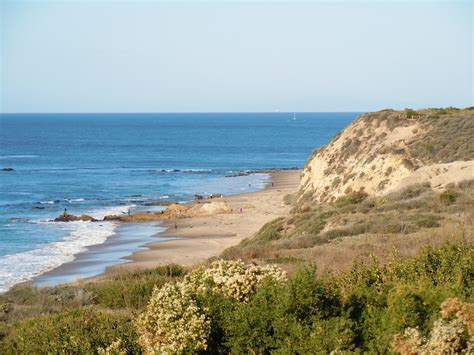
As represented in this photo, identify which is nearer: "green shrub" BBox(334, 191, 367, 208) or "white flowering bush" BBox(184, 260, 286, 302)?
"white flowering bush" BBox(184, 260, 286, 302)

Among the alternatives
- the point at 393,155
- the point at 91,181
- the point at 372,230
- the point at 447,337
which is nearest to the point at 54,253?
the point at 372,230

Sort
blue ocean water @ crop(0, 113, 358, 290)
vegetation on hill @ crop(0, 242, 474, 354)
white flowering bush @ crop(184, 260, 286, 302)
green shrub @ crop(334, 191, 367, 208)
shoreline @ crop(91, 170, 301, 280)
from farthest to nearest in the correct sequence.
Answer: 1. blue ocean water @ crop(0, 113, 358, 290)
2. green shrub @ crop(334, 191, 367, 208)
3. shoreline @ crop(91, 170, 301, 280)
4. white flowering bush @ crop(184, 260, 286, 302)
5. vegetation on hill @ crop(0, 242, 474, 354)

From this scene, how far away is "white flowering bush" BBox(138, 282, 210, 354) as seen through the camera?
9562 millimetres

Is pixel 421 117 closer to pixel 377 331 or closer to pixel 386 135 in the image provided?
pixel 386 135

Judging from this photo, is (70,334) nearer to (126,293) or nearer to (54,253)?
(126,293)

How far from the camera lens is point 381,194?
37.7m

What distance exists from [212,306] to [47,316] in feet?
13.6

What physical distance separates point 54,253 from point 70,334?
88.8ft

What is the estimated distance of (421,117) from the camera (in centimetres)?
4828

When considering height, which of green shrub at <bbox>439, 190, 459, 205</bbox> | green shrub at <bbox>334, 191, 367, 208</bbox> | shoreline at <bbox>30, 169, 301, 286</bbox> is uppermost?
green shrub at <bbox>439, 190, 459, 205</bbox>

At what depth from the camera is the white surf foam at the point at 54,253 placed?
3109 centimetres

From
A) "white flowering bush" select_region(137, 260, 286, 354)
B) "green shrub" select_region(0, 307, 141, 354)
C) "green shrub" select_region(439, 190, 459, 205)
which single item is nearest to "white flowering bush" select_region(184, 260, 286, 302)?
"white flowering bush" select_region(137, 260, 286, 354)

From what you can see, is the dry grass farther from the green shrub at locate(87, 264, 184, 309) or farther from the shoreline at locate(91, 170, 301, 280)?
the shoreline at locate(91, 170, 301, 280)

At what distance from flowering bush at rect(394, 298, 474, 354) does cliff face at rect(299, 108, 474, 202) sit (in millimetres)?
23282
